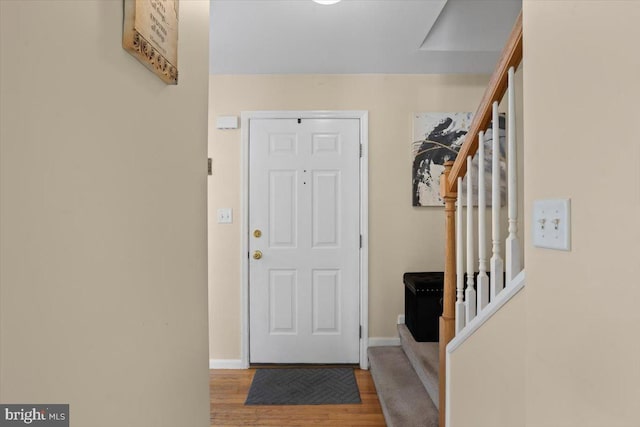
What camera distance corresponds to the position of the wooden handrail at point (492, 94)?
114 centimetres

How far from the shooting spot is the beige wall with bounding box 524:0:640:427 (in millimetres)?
646

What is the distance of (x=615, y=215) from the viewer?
67 cm

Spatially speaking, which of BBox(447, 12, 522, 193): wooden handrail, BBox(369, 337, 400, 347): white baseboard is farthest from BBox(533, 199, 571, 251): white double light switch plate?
BBox(369, 337, 400, 347): white baseboard

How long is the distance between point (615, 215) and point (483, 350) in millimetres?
781

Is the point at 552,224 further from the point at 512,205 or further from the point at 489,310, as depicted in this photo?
the point at 489,310

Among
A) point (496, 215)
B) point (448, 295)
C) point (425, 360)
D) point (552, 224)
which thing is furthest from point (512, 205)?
point (425, 360)

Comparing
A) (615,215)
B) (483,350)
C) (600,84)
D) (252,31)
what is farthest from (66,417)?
(252,31)

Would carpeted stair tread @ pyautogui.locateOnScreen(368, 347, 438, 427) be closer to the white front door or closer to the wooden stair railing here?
the wooden stair railing

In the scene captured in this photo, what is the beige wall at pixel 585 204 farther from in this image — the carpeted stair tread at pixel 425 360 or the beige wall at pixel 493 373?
the carpeted stair tread at pixel 425 360

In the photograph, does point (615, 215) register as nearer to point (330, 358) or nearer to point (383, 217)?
point (383, 217)

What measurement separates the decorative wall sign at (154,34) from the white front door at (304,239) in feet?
6.70

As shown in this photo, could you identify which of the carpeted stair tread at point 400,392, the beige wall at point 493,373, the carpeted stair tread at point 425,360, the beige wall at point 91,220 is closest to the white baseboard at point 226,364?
the carpeted stair tread at point 400,392

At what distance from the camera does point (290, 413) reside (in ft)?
7.43

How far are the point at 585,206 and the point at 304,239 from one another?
2.30m
